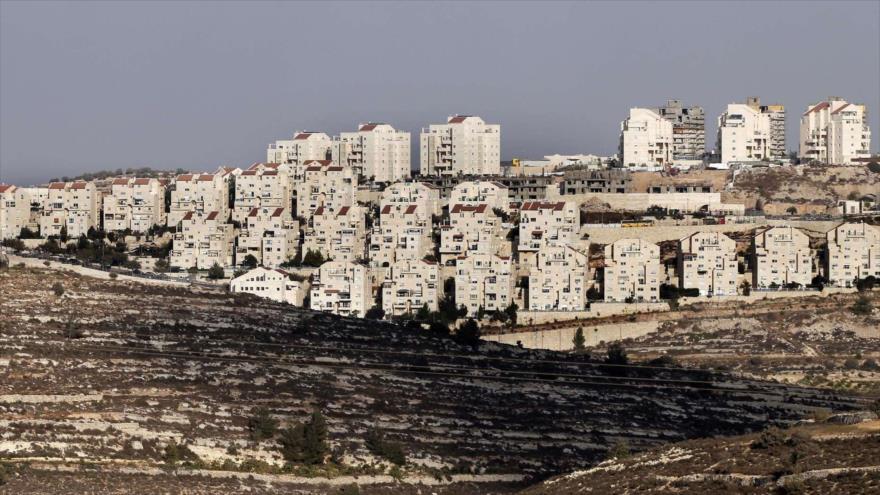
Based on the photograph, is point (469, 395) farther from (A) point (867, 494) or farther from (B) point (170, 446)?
(A) point (867, 494)

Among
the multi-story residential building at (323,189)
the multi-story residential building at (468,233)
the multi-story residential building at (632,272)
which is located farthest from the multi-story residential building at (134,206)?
the multi-story residential building at (632,272)

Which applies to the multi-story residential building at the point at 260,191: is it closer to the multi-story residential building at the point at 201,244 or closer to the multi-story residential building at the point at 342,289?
the multi-story residential building at the point at 201,244

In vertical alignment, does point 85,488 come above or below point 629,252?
below

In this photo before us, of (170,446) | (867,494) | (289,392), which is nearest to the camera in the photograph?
(867,494)

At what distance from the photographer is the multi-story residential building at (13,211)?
83.9m

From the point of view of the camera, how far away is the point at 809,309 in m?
71.1

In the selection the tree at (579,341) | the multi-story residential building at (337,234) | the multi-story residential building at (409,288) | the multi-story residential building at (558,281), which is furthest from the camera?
the multi-story residential building at (337,234)

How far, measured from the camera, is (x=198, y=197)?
85.8m

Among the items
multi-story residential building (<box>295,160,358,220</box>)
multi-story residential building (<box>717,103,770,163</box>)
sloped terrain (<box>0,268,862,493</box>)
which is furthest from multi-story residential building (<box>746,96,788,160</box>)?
sloped terrain (<box>0,268,862,493</box>)

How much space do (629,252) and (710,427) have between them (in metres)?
20.3

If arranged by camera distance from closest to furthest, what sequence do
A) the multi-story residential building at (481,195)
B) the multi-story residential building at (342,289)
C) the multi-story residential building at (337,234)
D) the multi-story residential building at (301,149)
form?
the multi-story residential building at (342,289)
the multi-story residential building at (337,234)
the multi-story residential building at (481,195)
the multi-story residential building at (301,149)

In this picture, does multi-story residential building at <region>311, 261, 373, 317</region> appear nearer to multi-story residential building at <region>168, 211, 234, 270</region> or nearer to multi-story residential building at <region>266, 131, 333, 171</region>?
multi-story residential building at <region>168, 211, 234, 270</region>

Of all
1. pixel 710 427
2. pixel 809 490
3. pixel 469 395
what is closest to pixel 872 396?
pixel 710 427

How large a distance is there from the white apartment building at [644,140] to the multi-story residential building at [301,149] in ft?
38.4
